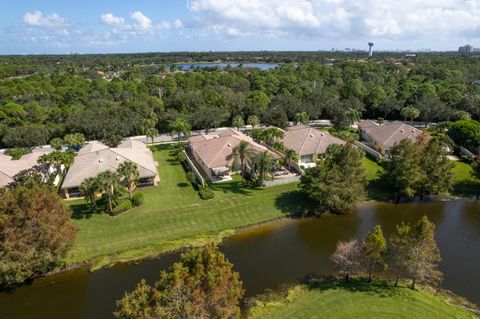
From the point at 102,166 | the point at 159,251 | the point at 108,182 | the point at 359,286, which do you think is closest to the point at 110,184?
the point at 108,182

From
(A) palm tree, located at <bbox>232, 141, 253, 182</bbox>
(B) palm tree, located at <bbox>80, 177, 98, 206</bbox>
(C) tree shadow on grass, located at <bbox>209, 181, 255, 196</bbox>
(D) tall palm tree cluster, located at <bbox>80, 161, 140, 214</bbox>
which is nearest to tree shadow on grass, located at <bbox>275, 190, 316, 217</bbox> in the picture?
(C) tree shadow on grass, located at <bbox>209, 181, 255, 196</bbox>

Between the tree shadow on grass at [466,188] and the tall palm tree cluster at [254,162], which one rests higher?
the tall palm tree cluster at [254,162]

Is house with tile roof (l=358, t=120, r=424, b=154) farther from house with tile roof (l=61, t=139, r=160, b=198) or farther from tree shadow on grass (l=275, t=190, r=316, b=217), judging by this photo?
house with tile roof (l=61, t=139, r=160, b=198)

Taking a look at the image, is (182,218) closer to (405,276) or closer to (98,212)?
(98,212)

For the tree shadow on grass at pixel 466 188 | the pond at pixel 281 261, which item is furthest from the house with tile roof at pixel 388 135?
the pond at pixel 281 261

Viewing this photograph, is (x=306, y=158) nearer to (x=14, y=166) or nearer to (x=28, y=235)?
(x=28, y=235)

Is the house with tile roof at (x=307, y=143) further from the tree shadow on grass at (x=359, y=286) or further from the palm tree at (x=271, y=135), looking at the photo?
the tree shadow on grass at (x=359, y=286)
